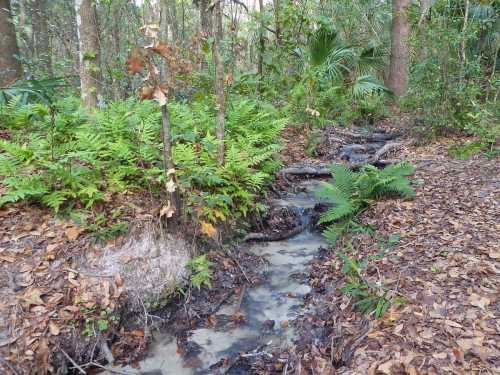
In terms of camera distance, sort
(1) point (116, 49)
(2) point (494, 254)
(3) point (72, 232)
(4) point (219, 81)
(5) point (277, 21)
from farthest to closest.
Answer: (1) point (116, 49) < (5) point (277, 21) < (4) point (219, 81) < (3) point (72, 232) < (2) point (494, 254)

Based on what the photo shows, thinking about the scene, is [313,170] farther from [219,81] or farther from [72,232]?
[72,232]

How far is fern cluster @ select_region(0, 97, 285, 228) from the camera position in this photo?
3992mm

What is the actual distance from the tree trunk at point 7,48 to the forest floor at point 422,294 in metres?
6.27

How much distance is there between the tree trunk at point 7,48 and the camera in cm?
678

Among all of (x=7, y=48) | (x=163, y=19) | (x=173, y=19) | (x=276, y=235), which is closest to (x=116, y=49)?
(x=7, y=48)

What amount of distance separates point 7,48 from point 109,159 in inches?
160

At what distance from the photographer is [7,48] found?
22.6 feet

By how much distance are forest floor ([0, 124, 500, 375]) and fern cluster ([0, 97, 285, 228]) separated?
39cm

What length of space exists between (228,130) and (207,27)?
18.5 ft

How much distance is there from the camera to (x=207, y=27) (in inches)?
419

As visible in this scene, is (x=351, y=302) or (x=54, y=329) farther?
(x=351, y=302)

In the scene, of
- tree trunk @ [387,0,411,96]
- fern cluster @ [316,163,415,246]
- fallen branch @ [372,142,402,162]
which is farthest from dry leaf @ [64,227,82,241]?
tree trunk @ [387,0,411,96]

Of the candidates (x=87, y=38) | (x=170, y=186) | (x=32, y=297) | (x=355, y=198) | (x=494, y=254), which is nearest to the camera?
(x=32, y=297)

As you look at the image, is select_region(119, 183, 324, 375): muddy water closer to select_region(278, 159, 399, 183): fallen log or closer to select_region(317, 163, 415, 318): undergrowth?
select_region(317, 163, 415, 318): undergrowth
